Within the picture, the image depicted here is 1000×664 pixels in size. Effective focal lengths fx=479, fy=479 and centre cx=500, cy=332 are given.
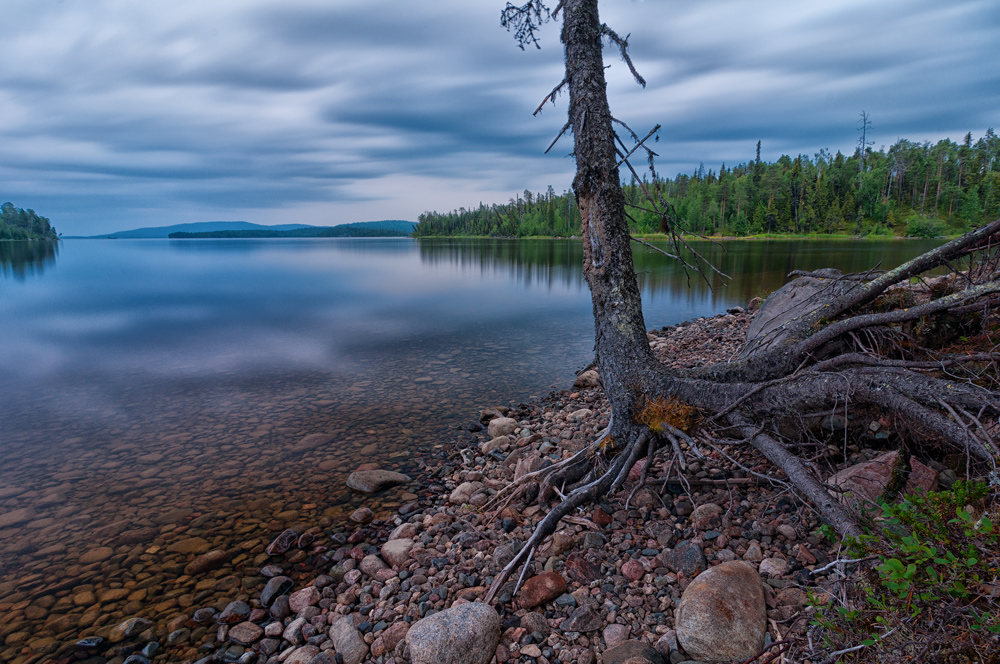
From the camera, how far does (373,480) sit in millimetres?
7387

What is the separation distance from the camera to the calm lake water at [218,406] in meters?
6.54

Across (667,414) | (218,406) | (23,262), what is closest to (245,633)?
(667,414)

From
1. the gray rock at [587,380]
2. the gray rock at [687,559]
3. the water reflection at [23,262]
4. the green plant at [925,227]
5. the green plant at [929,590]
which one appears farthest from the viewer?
the green plant at [925,227]

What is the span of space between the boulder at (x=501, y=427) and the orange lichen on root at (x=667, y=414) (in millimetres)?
3720

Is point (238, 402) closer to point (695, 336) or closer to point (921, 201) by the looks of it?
point (695, 336)

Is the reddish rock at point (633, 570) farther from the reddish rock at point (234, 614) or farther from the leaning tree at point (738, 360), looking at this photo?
the reddish rock at point (234, 614)

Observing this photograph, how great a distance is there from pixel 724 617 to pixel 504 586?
184 cm

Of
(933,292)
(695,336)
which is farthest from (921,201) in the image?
(933,292)

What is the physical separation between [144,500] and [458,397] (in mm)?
6187

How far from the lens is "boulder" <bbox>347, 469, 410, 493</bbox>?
731cm

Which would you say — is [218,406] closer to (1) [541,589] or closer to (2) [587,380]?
(2) [587,380]

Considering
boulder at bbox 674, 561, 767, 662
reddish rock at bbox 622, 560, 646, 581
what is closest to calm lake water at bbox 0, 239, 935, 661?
reddish rock at bbox 622, 560, 646, 581

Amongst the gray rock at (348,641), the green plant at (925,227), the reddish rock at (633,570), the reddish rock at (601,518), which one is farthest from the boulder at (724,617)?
the green plant at (925,227)

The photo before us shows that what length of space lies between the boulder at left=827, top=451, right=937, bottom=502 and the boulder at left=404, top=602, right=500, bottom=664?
9.46 feet
